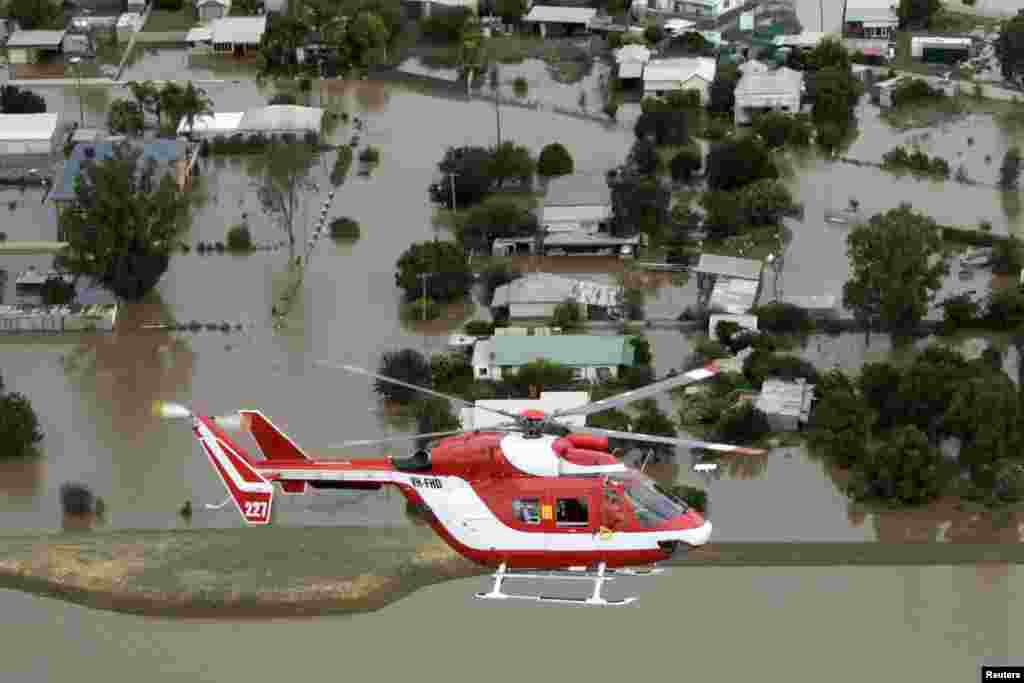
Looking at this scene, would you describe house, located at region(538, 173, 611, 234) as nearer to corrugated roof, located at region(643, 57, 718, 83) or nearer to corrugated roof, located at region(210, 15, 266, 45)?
corrugated roof, located at region(643, 57, 718, 83)

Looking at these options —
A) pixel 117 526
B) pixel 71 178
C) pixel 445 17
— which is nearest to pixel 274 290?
pixel 71 178

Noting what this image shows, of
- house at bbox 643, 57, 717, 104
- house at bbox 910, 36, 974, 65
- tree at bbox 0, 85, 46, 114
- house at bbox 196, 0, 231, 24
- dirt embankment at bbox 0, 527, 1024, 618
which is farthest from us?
house at bbox 196, 0, 231, 24

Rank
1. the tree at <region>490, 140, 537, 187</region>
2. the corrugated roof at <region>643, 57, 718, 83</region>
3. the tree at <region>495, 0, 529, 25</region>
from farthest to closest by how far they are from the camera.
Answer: the tree at <region>495, 0, 529, 25</region>
the corrugated roof at <region>643, 57, 718, 83</region>
the tree at <region>490, 140, 537, 187</region>

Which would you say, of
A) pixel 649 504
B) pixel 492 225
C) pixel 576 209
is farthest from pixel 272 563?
pixel 576 209

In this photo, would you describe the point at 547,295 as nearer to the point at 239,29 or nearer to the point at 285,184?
the point at 285,184

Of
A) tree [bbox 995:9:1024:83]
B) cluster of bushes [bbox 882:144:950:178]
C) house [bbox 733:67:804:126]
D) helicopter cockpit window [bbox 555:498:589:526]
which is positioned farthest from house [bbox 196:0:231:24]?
helicopter cockpit window [bbox 555:498:589:526]

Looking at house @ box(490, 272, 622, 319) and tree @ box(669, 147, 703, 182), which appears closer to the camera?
house @ box(490, 272, 622, 319)

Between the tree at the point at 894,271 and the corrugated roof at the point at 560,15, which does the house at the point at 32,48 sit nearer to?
the corrugated roof at the point at 560,15

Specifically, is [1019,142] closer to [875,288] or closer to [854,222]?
[854,222]
